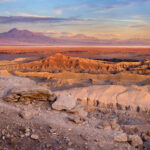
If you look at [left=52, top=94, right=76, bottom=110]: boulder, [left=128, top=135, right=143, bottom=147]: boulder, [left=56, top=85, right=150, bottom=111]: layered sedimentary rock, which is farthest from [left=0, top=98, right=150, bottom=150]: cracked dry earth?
[left=56, top=85, right=150, bottom=111]: layered sedimentary rock

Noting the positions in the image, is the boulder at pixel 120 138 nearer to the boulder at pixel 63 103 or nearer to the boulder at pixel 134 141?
the boulder at pixel 134 141

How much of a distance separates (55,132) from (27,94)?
185cm

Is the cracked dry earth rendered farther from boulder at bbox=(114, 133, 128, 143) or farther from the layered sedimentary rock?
the layered sedimentary rock

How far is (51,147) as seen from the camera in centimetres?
405

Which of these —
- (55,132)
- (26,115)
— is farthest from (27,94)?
(55,132)

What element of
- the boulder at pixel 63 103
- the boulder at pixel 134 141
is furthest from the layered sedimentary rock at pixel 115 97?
the boulder at pixel 134 141

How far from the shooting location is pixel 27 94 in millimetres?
5906

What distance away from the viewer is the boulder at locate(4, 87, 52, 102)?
18.9 feet

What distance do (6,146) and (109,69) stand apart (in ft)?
72.9

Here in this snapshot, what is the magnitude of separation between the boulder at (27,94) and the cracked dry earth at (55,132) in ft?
0.65

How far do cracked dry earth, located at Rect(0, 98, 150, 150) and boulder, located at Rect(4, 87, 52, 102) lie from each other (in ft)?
0.65

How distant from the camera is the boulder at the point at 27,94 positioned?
5.77 meters

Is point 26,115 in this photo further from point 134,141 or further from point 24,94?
point 134,141

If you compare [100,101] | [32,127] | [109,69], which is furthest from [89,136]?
[109,69]
